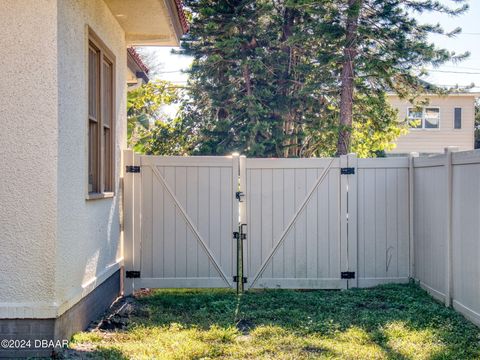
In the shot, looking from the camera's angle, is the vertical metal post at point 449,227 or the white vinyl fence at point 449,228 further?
the vertical metal post at point 449,227

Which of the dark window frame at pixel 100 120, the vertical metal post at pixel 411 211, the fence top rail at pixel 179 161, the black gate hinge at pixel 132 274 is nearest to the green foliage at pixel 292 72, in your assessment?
the vertical metal post at pixel 411 211

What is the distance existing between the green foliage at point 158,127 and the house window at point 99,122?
4.91 m

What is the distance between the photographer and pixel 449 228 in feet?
19.9

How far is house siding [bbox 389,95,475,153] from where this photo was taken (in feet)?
72.4

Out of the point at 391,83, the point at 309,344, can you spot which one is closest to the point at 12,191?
the point at 309,344

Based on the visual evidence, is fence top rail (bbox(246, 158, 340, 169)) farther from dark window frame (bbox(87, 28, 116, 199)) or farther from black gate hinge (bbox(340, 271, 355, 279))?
dark window frame (bbox(87, 28, 116, 199))

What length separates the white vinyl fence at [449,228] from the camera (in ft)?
17.9

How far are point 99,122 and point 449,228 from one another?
405cm

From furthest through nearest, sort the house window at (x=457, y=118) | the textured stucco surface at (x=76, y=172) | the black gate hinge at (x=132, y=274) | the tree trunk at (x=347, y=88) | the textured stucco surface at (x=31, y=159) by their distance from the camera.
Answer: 1. the house window at (x=457, y=118)
2. the tree trunk at (x=347, y=88)
3. the black gate hinge at (x=132, y=274)
4. the textured stucco surface at (x=76, y=172)
5. the textured stucco surface at (x=31, y=159)

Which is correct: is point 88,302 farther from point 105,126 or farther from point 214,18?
point 214,18

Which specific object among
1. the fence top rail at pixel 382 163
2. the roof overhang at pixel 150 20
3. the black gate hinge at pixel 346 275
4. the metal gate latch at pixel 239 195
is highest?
the roof overhang at pixel 150 20

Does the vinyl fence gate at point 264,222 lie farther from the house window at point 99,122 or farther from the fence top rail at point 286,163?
the house window at point 99,122

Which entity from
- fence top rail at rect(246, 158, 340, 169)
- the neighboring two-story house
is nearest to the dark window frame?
fence top rail at rect(246, 158, 340, 169)

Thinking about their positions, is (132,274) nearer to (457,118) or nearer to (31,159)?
(31,159)
